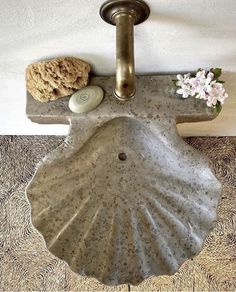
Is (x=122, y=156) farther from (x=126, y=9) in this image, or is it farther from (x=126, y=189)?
(x=126, y=9)

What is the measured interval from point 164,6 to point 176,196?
41 cm

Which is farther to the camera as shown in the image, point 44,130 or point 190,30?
point 44,130

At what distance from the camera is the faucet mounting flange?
882 millimetres

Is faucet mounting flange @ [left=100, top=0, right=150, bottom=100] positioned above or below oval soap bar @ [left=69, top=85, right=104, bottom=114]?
above

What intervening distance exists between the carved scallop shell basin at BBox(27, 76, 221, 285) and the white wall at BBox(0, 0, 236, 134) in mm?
84

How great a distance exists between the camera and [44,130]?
5.58ft

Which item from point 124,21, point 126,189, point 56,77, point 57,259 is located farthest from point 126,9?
point 57,259

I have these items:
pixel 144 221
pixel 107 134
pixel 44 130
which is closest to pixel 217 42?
pixel 107 134

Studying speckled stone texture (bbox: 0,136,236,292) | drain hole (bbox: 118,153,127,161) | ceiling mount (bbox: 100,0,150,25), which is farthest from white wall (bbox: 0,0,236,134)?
speckled stone texture (bbox: 0,136,236,292)

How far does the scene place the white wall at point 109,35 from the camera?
2.94 feet

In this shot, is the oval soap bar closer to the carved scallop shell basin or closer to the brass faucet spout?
the carved scallop shell basin

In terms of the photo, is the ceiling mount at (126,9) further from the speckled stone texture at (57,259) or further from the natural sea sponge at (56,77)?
the speckled stone texture at (57,259)

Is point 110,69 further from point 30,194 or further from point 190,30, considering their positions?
point 30,194

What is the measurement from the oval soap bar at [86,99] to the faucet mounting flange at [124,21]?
6.3 inches
